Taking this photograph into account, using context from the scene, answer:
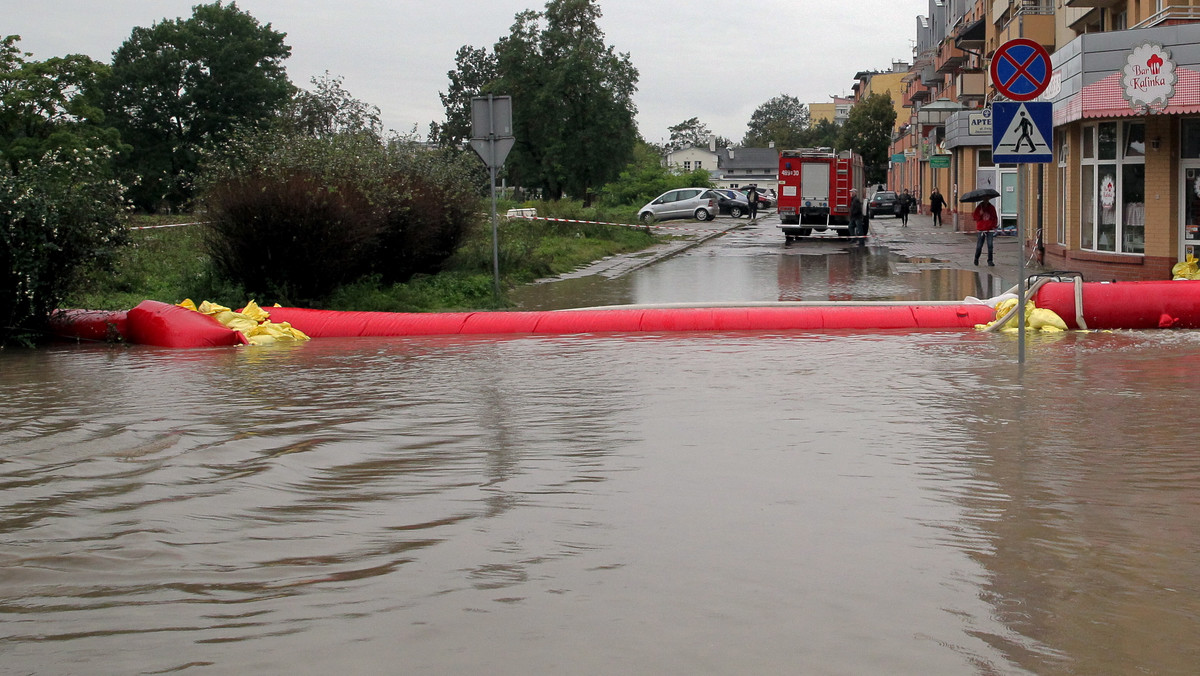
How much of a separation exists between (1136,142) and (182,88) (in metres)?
64.3

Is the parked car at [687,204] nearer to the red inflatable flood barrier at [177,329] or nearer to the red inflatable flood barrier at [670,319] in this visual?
the red inflatable flood barrier at [670,319]

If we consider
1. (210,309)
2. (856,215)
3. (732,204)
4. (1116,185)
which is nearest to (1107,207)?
(1116,185)

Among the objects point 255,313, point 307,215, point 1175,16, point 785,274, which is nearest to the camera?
point 255,313

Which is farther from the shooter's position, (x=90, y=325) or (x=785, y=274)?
(x=785, y=274)

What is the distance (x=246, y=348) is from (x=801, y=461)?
8.35 meters

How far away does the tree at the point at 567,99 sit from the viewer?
72188 mm

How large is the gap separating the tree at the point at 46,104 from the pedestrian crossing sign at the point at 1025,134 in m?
51.7

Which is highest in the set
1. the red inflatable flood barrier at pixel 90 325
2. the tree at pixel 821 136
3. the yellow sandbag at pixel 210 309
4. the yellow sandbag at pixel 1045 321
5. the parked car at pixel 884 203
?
the tree at pixel 821 136

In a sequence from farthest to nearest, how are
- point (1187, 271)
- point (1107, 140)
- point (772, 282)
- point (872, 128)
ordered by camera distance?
point (872, 128), point (1107, 140), point (772, 282), point (1187, 271)

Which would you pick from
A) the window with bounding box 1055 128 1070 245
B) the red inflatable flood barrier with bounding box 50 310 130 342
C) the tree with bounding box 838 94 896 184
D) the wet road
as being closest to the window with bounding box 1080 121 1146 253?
the wet road

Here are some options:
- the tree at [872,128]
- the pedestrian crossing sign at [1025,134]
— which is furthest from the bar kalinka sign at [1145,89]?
the tree at [872,128]

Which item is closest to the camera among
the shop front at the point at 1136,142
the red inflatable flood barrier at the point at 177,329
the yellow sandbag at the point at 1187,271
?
the red inflatable flood barrier at the point at 177,329

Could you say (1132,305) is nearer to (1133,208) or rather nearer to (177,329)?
(177,329)

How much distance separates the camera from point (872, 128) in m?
107
